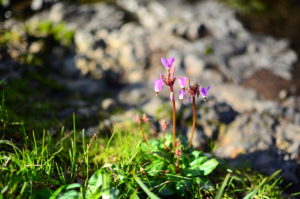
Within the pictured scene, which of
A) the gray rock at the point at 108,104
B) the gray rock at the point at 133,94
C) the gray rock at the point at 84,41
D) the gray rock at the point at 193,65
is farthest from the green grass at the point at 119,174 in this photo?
the gray rock at the point at 84,41

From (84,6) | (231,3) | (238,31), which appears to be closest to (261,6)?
(231,3)

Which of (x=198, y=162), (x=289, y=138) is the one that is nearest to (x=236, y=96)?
(x=289, y=138)

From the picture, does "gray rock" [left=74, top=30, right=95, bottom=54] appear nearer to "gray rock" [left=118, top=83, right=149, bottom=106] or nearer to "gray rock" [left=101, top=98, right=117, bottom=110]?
"gray rock" [left=118, top=83, right=149, bottom=106]

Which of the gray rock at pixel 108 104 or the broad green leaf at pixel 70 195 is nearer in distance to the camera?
the broad green leaf at pixel 70 195

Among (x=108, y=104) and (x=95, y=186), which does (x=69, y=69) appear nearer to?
(x=108, y=104)

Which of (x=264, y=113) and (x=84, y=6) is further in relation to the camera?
(x=84, y=6)

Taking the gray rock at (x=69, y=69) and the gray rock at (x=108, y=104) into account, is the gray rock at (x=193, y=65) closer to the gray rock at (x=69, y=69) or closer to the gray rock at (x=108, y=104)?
the gray rock at (x=108, y=104)

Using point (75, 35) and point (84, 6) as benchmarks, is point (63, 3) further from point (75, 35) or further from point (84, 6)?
point (75, 35)

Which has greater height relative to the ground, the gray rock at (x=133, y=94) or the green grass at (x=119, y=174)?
the green grass at (x=119, y=174)

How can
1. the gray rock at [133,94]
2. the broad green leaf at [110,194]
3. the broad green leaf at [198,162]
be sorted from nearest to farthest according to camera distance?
the broad green leaf at [110,194], the broad green leaf at [198,162], the gray rock at [133,94]
